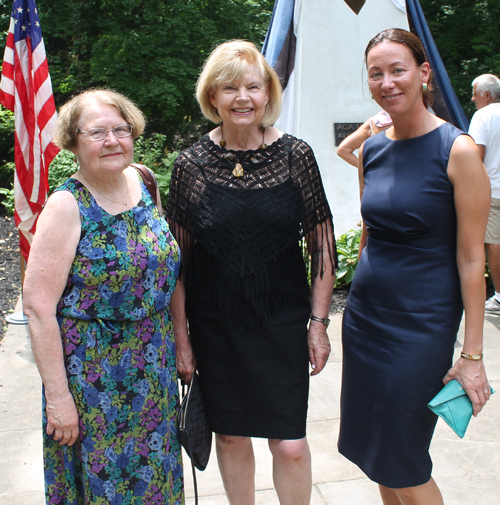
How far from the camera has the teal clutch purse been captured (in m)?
1.95

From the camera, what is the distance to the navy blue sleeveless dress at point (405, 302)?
2.00 meters

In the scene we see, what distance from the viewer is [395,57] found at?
203 cm

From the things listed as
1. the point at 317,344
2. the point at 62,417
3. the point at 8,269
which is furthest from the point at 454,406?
the point at 8,269

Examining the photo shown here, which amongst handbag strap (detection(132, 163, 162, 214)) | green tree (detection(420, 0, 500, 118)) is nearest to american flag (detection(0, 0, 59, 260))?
handbag strap (detection(132, 163, 162, 214))

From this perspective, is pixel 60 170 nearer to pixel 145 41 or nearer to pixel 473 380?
pixel 145 41

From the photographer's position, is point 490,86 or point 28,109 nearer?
point 28,109

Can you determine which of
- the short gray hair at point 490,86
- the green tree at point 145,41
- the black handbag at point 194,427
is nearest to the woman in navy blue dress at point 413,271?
the black handbag at point 194,427

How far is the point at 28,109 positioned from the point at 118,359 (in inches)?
151

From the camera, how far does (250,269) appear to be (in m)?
2.33

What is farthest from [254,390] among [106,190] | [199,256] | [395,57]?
[395,57]

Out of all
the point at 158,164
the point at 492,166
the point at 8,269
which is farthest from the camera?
the point at 158,164

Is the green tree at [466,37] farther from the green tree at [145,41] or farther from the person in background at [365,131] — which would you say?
the person in background at [365,131]

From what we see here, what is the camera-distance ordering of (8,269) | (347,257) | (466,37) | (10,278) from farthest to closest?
(466,37), (8,269), (10,278), (347,257)

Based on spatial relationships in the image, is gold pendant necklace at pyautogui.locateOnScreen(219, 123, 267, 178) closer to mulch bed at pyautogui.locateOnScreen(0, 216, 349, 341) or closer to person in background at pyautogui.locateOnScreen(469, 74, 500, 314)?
mulch bed at pyautogui.locateOnScreen(0, 216, 349, 341)
